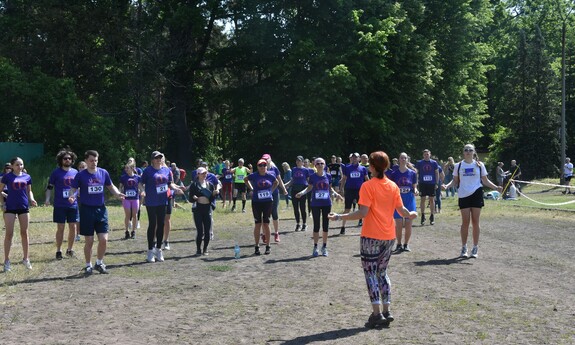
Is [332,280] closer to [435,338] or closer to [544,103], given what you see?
[435,338]

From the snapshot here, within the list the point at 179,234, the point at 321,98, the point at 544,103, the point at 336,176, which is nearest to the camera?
the point at 179,234

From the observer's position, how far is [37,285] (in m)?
11.1

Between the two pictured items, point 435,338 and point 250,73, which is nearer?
point 435,338

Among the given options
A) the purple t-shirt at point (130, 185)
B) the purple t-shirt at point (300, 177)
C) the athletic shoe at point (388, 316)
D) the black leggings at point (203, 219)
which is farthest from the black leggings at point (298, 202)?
the athletic shoe at point (388, 316)

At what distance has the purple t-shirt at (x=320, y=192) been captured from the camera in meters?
14.5

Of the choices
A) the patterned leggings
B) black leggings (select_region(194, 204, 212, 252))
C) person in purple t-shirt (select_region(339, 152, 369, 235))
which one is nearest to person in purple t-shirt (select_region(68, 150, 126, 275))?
black leggings (select_region(194, 204, 212, 252))

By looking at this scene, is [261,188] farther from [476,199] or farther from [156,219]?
[476,199]

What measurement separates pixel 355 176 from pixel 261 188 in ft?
15.3

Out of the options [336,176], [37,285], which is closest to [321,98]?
[336,176]

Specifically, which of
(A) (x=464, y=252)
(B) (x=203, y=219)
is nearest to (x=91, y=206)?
(B) (x=203, y=219)

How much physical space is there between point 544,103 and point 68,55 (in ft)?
118

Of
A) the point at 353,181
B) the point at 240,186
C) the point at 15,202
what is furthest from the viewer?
the point at 240,186

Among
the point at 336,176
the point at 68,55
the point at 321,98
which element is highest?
the point at 68,55

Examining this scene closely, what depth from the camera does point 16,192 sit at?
41.0 feet
